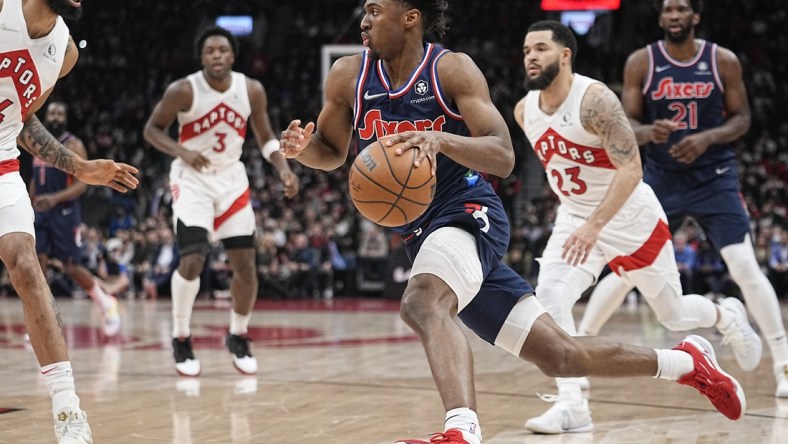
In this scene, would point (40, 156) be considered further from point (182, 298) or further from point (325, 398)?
point (182, 298)

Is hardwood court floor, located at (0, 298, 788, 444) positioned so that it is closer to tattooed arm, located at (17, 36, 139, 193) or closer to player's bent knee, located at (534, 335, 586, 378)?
player's bent knee, located at (534, 335, 586, 378)

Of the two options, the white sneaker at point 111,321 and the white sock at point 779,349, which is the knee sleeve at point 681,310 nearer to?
the white sock at point 779,349

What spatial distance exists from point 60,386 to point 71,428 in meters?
0.19

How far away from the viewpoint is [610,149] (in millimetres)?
5062

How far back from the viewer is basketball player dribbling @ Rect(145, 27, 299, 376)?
273 inches

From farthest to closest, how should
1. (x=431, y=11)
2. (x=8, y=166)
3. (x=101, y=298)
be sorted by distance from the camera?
(x=101, y=298)
(x=8, y=166)
(x=431, y=11)

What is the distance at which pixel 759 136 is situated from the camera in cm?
2122

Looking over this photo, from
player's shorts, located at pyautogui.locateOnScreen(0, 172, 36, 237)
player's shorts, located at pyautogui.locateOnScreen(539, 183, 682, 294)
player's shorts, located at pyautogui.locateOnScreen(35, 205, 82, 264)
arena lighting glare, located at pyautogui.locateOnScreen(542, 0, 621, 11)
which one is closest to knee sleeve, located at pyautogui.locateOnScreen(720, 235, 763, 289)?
player's shorts, located at pyautogui.locateOnScreen(539, 183, 682, 294)

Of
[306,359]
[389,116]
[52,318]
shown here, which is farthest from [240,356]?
[389,116]

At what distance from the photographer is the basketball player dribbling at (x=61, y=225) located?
31.7 feet

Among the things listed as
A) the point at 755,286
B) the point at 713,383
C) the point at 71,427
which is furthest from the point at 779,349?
the point at 71,427

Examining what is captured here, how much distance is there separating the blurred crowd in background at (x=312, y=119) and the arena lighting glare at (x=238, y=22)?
0.60ft

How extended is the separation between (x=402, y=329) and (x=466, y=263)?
6.94m

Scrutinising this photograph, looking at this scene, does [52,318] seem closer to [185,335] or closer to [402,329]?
[185,335]
